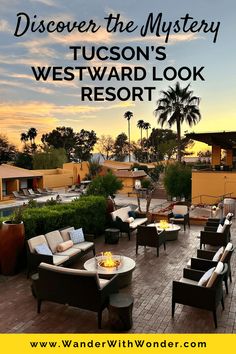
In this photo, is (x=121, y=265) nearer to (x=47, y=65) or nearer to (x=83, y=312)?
(x=83, y=312)

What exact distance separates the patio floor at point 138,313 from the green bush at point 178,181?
13.9 m

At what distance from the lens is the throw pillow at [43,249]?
710 cm

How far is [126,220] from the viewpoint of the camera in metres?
11.4

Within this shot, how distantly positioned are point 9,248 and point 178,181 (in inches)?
611

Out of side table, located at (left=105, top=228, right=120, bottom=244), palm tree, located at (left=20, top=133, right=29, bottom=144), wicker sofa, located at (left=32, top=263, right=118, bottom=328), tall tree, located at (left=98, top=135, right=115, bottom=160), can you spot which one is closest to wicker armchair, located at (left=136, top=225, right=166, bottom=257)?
side table, located at (left=105, top=228, right=120, bottom=244)

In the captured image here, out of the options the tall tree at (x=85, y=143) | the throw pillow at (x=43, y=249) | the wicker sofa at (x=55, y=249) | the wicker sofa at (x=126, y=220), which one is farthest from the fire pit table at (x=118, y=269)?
the tall tree at (x=85, y=143)

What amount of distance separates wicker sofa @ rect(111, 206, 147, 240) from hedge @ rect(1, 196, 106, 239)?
586 millimetres

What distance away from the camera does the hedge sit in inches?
329

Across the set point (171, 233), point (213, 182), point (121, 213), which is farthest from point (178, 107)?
point (171, 233)

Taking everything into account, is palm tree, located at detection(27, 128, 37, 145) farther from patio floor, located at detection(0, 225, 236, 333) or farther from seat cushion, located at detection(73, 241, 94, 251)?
patio floor, located at detection(0, 225, 236, 333)

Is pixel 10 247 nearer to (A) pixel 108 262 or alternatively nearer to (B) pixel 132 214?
(A) pixel 108 262

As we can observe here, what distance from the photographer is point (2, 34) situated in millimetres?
6918

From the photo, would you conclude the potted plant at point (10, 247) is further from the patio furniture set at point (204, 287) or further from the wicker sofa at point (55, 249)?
the patio furniture set at point (204, 287)
